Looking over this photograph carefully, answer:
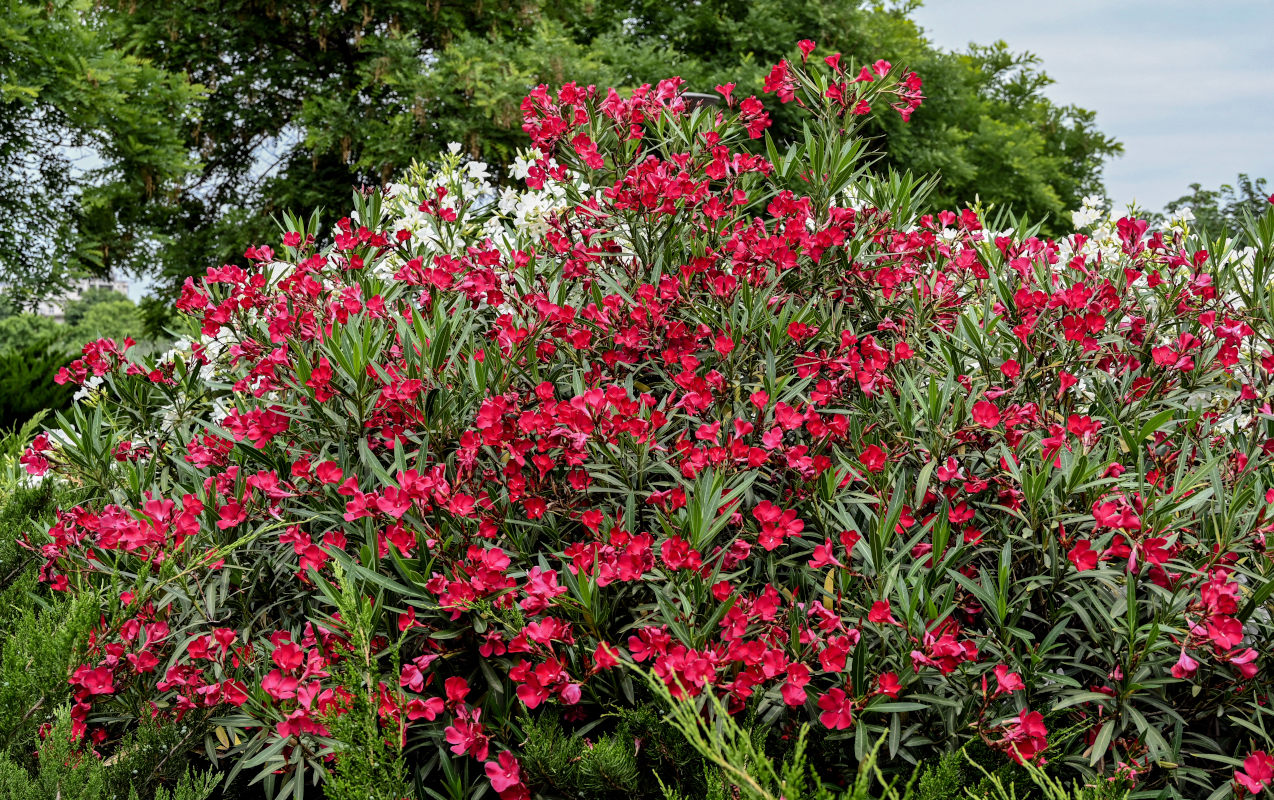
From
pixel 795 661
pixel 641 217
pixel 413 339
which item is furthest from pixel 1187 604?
pixel 413 339

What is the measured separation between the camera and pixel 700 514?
76.5 inches

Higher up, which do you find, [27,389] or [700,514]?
[700,514]

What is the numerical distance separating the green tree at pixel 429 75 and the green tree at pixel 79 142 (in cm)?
79

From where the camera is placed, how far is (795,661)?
1944mm

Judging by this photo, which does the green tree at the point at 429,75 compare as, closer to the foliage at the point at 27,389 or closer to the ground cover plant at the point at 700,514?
the foliage at the point at 27,389

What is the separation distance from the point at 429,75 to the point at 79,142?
6747mm

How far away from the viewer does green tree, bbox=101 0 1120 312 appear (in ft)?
45.5

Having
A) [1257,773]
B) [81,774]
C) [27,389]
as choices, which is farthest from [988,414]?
[27,389]

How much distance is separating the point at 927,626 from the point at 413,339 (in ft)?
5.05

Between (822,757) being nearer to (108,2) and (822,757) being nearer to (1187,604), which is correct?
(1187,604)

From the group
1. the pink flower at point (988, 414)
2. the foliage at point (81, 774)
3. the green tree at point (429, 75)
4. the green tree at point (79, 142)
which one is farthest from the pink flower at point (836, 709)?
the green tree at point (79, 142)

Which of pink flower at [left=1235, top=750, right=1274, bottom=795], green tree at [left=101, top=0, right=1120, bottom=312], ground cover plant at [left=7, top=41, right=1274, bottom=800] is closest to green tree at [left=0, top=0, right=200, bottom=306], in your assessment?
green tree at [left=101, top=0, right=1120, bottom=312]

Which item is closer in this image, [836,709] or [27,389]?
[836,709]

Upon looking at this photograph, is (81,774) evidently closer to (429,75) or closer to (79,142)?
(429,75)
